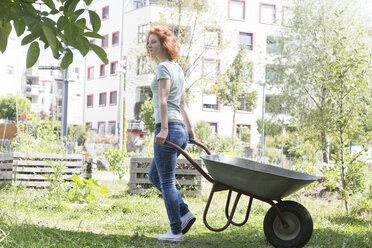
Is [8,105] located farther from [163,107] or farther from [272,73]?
[163,107]

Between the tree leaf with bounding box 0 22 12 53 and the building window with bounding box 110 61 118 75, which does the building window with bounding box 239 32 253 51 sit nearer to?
the building window with bounding box 110 61 118 75

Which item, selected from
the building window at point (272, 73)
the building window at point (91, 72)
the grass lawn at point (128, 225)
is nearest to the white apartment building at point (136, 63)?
the building window at point (91, 72)

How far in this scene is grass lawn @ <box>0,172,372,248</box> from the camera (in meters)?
3.57

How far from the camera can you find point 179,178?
748 centimetres

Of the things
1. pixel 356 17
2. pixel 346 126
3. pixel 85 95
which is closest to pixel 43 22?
pixel 346 126

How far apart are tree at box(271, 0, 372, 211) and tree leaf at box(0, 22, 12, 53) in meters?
4.16

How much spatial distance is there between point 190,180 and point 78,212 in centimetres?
254

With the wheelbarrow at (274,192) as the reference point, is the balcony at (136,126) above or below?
above

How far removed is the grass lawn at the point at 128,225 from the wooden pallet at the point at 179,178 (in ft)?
1.61

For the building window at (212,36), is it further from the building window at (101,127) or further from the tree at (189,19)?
the building window at (101,127)

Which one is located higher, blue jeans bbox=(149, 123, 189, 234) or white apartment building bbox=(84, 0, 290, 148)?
white apartment building bbox=(84, 0, 290, 148)

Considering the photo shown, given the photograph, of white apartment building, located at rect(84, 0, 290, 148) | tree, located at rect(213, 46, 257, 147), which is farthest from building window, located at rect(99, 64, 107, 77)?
tree, located at rect(213, 46, 257, 147)

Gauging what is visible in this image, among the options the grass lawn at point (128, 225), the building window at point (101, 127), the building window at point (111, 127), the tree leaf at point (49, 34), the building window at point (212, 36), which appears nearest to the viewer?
the tree leaf at point (49, 34)

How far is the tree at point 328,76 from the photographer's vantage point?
591 centimetres
